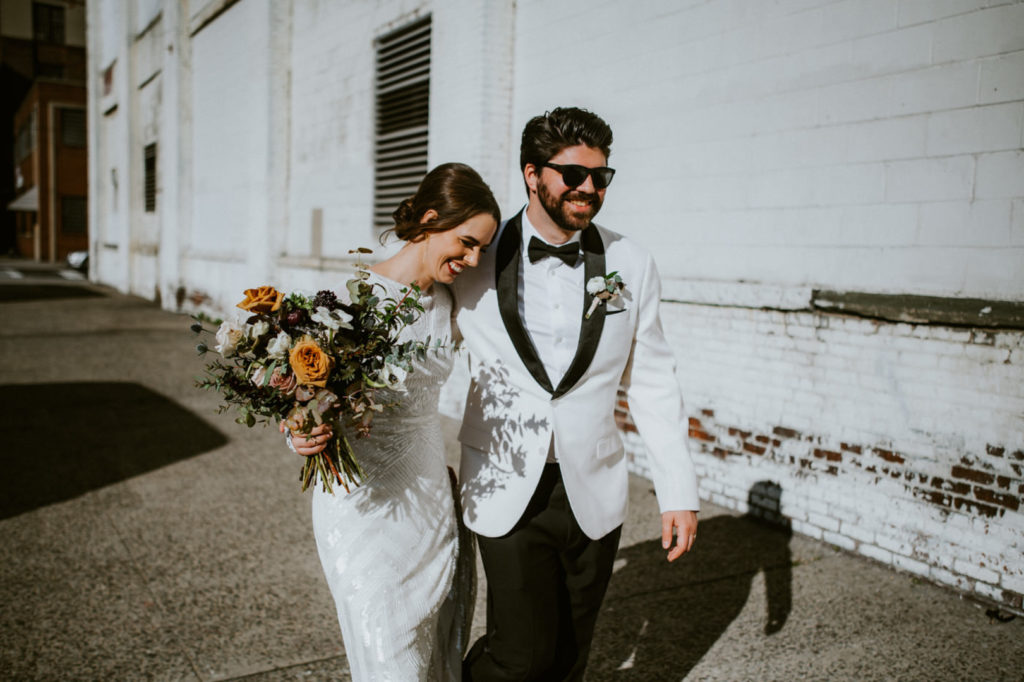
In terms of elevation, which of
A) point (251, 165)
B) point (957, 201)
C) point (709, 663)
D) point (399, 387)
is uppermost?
point (251, 165)

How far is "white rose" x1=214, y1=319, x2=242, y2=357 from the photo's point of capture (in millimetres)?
1966

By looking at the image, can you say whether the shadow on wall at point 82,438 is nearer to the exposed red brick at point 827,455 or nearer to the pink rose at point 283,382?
the pink rose at point 283,382

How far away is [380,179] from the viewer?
28.9 feet

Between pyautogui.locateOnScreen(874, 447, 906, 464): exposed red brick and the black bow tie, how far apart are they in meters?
2.71

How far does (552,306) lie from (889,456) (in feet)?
9.08

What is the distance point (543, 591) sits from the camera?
2.34 meters

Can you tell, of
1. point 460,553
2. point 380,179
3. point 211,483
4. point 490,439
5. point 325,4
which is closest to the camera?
point 490,439

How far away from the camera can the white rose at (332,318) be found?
1955 mm

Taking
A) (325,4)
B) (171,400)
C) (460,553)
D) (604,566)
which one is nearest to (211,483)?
(171,400)

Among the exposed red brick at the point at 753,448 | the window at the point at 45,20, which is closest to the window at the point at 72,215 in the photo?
the window at the point at 45,20

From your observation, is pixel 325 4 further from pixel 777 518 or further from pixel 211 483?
pixel 777 518

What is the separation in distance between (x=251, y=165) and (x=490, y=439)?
35.0ft

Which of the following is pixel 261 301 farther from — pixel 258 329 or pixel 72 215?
pixel 72 215

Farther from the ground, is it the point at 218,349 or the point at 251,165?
the point at 251,165
